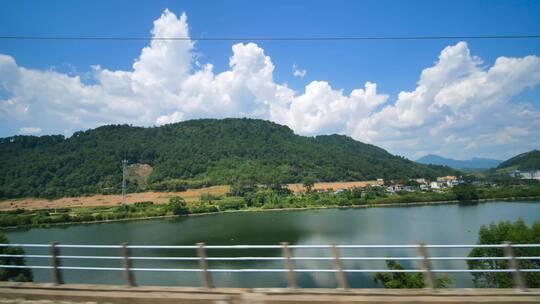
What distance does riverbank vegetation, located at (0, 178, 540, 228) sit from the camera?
67188 millimetres

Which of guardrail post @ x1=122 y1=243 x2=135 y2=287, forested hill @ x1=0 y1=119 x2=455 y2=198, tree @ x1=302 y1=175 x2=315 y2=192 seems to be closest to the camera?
guardrail post @ x1=122 y1=243 x2=135 y2=287

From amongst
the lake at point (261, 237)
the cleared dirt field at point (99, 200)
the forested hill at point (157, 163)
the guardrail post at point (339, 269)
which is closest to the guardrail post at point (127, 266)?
the guardrail post at point (339, 269)

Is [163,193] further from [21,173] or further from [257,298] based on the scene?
[257,298]

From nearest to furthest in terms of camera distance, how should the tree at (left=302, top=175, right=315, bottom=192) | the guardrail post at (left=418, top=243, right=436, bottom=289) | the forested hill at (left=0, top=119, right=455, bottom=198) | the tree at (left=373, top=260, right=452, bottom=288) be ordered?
the guardrail post at (left=418, top=243, right=436, bottom=289)
the tree at (left=373, top=260, right=452, bottom=288)
the tree at (left=302, top=175, right=315, bottom=192)
the forested hill at (left=0, top=119, right=455, bottom=198)

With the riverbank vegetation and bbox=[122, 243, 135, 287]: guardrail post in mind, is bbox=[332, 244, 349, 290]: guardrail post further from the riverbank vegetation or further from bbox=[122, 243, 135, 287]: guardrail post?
the riverbank vegetation

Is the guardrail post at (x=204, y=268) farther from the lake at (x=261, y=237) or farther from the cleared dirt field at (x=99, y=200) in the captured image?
the cleared dirt field at (x=99, y=200)

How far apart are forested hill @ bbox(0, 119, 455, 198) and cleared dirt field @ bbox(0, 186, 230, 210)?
6991 mm

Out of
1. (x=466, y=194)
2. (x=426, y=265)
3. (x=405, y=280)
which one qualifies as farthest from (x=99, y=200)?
(x=426, y=265)

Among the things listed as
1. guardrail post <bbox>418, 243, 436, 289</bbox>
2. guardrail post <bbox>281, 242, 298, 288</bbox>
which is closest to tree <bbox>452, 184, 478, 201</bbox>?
guardrail post <bbox>418, 243, 436, 289</bbox>

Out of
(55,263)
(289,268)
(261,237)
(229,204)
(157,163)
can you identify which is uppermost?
(157,163)

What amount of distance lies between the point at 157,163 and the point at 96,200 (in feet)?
195

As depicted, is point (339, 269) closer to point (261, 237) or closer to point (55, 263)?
point (55, 263)

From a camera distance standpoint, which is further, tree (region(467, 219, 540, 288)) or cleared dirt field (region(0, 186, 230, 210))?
cleared dirt field (region(0, 186, 230, 210))

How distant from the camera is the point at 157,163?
519 ft
